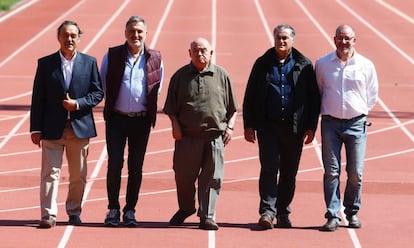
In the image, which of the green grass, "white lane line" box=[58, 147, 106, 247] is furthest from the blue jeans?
the green grass

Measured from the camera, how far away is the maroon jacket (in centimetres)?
1080

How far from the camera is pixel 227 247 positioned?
9.95 metres

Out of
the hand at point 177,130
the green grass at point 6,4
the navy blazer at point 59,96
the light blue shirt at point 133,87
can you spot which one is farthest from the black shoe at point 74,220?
the green grass at point 6,4

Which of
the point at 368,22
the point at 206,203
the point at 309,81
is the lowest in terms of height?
the point at 368,22

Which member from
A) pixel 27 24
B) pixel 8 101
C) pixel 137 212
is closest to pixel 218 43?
pixel 27 24

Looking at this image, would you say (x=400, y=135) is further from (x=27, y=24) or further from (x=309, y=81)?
(x=27, y=24)

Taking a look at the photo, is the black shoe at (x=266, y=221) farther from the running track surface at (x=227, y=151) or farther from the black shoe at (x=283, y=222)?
the black shoe at (x=283, y=222)

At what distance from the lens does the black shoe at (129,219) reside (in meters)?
10.8

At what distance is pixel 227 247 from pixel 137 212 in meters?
1.98

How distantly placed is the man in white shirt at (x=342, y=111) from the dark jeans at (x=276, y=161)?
0.29 m

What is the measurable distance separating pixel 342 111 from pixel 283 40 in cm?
80

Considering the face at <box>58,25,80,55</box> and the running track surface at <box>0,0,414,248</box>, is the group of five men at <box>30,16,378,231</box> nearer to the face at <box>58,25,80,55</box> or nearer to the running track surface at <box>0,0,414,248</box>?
the face at <box>58,25,80,55</box>

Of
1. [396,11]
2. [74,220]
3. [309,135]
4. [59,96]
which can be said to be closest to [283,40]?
[309,135]

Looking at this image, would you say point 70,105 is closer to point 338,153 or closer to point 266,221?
point 266,221
